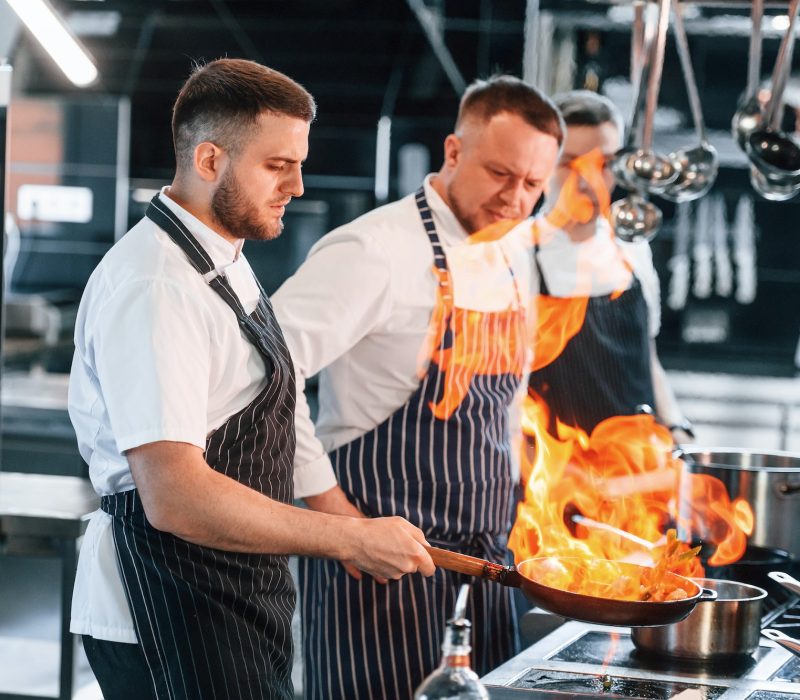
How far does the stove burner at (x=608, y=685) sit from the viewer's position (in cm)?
155

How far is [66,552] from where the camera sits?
9.12 ft

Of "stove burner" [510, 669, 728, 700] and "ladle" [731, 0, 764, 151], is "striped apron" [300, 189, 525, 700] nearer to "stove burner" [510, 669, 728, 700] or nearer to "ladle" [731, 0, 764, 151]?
"stove burner" [510, 669, 728, 700]

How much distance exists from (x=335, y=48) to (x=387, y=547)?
14.7ft

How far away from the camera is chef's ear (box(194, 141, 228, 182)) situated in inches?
63.6

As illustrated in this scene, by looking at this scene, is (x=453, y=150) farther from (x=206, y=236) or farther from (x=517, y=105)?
(x=206, y=236)

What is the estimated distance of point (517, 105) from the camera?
7.32 ft

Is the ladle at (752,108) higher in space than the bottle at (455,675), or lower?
higher

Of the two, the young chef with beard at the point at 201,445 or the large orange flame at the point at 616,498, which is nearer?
the young chef with beard at the point at 201,445

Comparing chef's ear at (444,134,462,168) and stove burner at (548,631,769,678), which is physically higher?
chef's ear at (444,134,462,168)

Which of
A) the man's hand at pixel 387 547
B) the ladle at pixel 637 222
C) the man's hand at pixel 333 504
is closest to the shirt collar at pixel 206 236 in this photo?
the man's hand at pixel 387 547

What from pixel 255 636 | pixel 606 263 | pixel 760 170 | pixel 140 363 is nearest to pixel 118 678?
pixel 255 636

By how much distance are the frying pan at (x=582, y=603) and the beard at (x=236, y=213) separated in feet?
1.72

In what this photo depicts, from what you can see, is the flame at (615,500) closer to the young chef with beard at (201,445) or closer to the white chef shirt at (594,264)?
the white chef shirt at (594,264)

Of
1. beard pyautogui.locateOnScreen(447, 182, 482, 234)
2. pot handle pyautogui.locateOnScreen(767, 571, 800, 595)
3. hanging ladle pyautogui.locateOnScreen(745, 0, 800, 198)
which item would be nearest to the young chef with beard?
pot handle pyautogui.locateOnScreen(767, 571, 800, 595)
